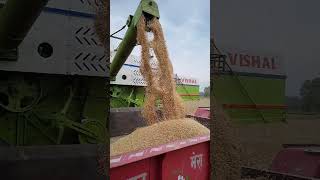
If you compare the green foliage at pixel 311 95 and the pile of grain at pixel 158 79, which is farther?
the pile of grain at pixel 158 79

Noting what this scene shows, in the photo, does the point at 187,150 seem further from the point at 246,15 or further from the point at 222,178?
the point at 246,15

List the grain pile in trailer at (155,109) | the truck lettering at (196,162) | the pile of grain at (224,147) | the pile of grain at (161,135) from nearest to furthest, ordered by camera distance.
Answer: the pile of grain at (224,147), the truck lettering at (196,162), the pile of grain at (161,135), the grain pile in trailer at (155,109)

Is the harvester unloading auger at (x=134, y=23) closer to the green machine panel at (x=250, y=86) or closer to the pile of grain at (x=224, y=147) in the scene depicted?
the pile of grain at (x=224, y=147)

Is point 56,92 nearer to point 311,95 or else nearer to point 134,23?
point 134,23

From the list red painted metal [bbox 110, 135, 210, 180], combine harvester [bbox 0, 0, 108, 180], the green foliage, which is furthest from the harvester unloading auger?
the green foliage

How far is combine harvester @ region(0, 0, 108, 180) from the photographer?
102 inches

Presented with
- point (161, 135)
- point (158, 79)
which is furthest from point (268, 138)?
point (158, 79)

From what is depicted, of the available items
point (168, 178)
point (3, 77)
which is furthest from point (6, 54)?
point (168, 178)

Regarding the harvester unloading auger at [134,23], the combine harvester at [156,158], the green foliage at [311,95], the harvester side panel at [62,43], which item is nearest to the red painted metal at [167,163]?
the combine harvester at [156,158]

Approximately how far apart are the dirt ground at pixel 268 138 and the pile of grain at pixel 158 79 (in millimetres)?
2860

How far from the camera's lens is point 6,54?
8.85ft

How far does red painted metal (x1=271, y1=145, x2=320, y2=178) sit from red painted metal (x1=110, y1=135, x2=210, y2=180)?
1.05 meters

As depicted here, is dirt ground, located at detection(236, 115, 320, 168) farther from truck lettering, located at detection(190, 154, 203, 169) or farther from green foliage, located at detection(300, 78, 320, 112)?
truck lettering, located at detection(190, 154, 203, 169)

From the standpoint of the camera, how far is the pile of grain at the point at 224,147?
1380 millimetres
